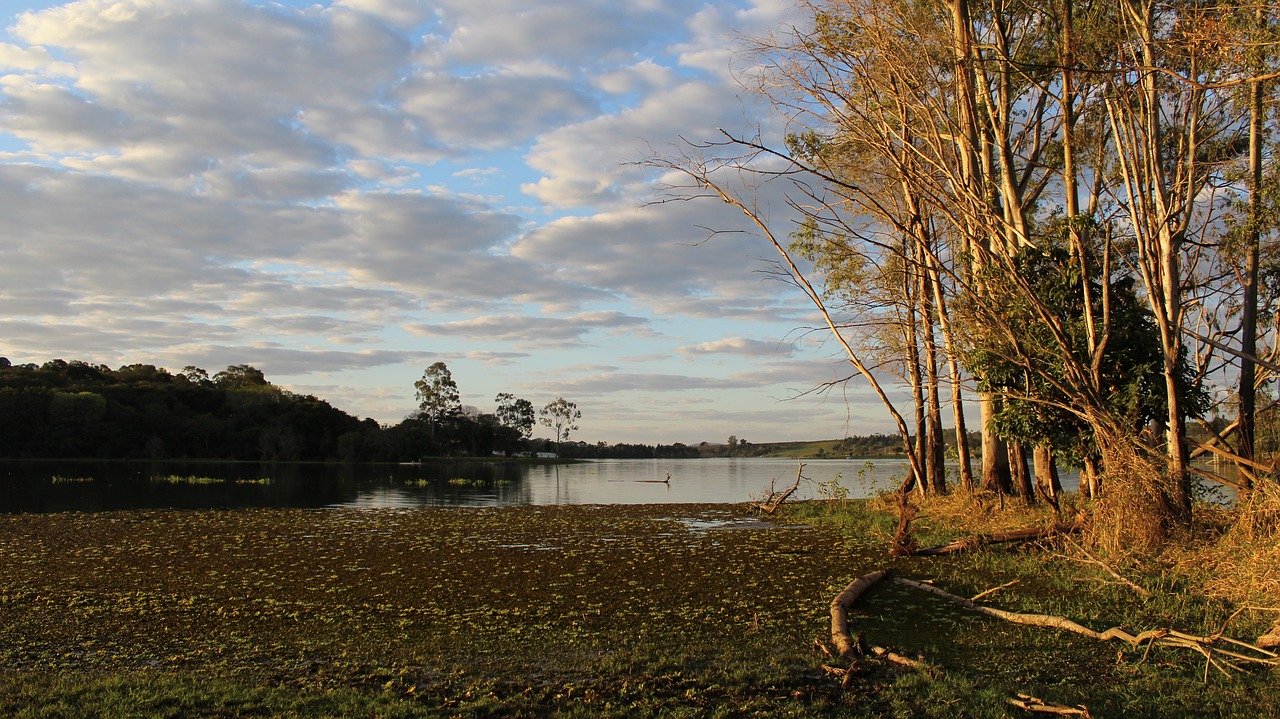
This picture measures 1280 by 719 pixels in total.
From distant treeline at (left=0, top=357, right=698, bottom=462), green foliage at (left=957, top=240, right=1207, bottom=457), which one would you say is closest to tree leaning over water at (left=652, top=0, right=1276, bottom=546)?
green foliage at (left=957, top=240, right=1207, bottom=457)

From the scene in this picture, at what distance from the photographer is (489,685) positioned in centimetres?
613

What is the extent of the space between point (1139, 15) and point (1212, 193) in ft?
16.7

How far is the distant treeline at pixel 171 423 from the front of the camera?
75.3 meters

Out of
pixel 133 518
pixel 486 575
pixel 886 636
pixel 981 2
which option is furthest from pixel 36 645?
pixel 981 2

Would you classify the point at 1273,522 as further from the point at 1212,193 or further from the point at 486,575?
the point at 486,575

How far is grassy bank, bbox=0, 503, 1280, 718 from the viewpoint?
5801 mm

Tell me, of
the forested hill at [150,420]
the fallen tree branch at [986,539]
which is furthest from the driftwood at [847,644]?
the forested hill at [150,420]

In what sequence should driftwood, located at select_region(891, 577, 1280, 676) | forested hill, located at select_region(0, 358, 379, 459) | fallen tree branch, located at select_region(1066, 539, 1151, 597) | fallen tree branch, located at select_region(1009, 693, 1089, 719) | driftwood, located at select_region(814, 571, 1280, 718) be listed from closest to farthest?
1. fallen tree branch, located at select_region(1009, 693, 1089, 719)
2. driftwood, located at select_region(814, 571, 1280, 718)
3. driftwood, located at select_region(891, 577, 1280, 676)
4. fallen tree branch, located at select_region(1066, 539, 1151, 597)
5. forested hill, located at select_region(0, 358, 379, 459)

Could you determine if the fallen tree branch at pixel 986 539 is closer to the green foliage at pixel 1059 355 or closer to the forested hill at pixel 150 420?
the green foliage at pixel 1059 355

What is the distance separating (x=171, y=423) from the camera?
82438 millimetres

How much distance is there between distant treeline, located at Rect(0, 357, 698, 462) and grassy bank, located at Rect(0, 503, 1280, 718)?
7289 centimetres

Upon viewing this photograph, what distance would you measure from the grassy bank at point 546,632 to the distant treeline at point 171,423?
239ft

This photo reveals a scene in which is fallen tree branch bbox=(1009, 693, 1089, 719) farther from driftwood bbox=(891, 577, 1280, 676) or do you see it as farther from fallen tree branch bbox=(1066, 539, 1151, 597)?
fallen tree branch bbox=(1066, 539, 1151, 597)

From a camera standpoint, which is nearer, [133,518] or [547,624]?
[547,624]
